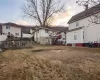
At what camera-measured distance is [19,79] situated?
852 centimetres

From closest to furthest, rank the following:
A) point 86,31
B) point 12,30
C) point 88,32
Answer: point 88,32 → point 86,31 → point 12,30

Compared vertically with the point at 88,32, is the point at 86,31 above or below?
above

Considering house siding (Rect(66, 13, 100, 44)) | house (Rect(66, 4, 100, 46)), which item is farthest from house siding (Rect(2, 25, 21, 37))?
house siding (Rect(66, 13, 100, 44))

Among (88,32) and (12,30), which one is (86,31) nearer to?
(88,32)

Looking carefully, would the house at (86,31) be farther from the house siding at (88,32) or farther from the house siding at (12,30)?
the house siding at (12,30)

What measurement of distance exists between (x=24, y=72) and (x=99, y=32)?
21.3m

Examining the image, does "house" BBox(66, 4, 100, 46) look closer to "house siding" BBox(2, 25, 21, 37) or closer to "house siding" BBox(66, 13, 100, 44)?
"house siding" BBox(66, 13, 100, 44)

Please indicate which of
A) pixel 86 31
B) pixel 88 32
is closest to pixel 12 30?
pixel 86 31

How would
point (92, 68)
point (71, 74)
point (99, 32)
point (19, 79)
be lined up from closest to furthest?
point (19, 79) < point (71, 74) < point (92, 68) < point (99, 32)

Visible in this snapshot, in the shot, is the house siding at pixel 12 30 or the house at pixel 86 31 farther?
the house siding at pixel 12 30

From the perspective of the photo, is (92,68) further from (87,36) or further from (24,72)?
(87,36)

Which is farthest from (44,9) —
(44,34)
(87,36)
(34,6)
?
(87,36)

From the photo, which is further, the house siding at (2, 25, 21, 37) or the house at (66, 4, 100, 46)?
the house siding at (2, 25, 21, 37)

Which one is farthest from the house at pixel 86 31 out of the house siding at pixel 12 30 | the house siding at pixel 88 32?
the house siding at pixel 12 30
